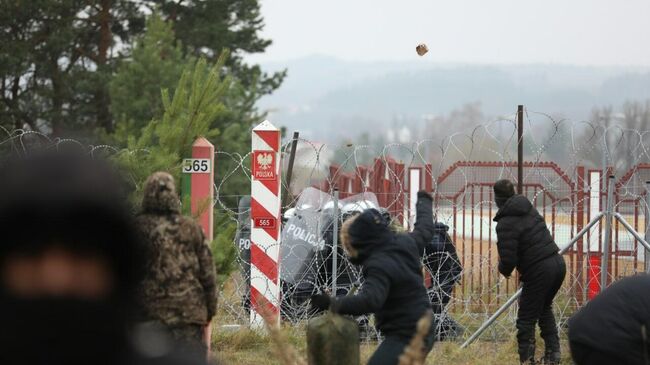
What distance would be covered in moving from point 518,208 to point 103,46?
2067cm

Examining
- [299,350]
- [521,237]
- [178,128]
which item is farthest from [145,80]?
[178,128]

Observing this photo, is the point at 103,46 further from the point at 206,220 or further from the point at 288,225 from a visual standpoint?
the point at 206,220

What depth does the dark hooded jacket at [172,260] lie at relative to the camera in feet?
19.0

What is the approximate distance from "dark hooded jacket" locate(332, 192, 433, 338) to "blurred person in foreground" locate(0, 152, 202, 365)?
3.91 metres

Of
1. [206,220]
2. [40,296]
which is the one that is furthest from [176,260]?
[40,296]

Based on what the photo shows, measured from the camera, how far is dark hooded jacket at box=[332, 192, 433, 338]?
19.0 feet

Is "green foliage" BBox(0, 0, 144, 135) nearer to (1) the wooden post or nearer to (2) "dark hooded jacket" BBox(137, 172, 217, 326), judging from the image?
(1) the wooden post

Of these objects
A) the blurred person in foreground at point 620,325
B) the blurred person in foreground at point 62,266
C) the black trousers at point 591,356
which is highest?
the blurred person in foreground at point 62,266

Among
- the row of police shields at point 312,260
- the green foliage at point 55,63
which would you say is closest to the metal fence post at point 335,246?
the row of police shields at point 312,260

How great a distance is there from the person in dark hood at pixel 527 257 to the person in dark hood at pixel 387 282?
8.74 feet

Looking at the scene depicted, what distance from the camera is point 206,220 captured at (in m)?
8.06

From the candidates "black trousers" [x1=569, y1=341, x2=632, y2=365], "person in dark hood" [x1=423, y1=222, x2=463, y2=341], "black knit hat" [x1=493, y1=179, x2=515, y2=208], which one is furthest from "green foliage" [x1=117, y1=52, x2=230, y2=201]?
"black trousers" [x1=569, y1=341, x2=632, y2=365]

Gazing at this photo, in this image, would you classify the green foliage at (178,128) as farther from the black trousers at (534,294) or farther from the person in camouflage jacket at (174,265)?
the black trousers at (534,294)

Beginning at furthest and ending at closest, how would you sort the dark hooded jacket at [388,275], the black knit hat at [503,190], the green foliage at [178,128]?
1. the black knit hat at [503,190]
2. the green foliage at [178,128]
3. the dark hooded jacket at [388,275]
